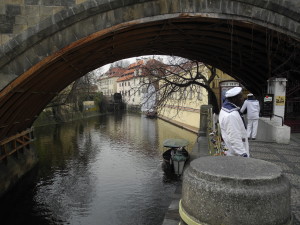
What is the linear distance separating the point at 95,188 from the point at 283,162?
970 centimetres

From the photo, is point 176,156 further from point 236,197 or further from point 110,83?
point 110,83

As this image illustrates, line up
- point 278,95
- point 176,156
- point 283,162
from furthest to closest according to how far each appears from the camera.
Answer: point 176,156 < point 278,95 < point 283,162

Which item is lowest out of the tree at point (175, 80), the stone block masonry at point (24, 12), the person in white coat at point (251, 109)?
the person in white coat at point (251, 109)

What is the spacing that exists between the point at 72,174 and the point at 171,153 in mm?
6379

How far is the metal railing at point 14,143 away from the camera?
11.7m

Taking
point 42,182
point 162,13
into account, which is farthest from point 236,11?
point 42,182

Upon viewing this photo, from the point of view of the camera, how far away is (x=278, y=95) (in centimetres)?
1014

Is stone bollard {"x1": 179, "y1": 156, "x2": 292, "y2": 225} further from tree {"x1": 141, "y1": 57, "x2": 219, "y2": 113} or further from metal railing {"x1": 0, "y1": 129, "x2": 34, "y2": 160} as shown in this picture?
tree {"x1": 141, "y1": 57, "x2": 219, "y2": 113}

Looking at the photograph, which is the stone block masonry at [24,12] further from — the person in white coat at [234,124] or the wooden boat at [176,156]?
the wooden boat at [176,156]

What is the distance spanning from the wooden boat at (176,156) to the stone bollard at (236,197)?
12.5 m

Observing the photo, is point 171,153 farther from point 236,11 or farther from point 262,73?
point 236,11

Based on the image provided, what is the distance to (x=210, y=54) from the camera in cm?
1372

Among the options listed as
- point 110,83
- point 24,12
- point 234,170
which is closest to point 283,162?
point 234,170

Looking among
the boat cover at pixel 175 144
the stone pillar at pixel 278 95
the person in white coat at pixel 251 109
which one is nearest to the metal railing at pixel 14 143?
the boat cover at pixel 175 144
